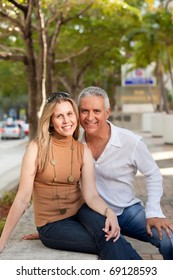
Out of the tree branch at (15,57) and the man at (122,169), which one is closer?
the man at (122,169)

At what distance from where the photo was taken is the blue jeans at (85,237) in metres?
3.61

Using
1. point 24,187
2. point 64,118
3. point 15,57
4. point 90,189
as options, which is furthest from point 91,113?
point 15,57

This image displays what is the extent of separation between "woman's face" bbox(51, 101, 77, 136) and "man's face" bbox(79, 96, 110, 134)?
0.68 ft

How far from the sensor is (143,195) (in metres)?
8.69

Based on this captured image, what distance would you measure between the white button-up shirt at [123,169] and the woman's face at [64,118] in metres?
0.42

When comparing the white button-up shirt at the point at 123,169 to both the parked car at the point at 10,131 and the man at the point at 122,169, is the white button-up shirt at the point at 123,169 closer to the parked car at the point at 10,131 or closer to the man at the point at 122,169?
the man at the point at 122,169

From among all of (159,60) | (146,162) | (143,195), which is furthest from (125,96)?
(146,162)

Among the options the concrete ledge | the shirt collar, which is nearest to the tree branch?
the concrete ledge

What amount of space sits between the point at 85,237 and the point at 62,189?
0.35 meters

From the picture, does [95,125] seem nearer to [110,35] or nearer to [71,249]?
[71,249]

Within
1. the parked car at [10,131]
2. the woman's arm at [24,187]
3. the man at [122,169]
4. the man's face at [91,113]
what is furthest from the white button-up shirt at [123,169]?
the parked car at [10,131]

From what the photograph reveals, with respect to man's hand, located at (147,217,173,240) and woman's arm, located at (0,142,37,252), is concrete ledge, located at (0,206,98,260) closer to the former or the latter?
woman's arm, located at (0,142,37,252)

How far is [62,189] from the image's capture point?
3863 mm

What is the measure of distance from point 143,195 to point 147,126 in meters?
32.1
